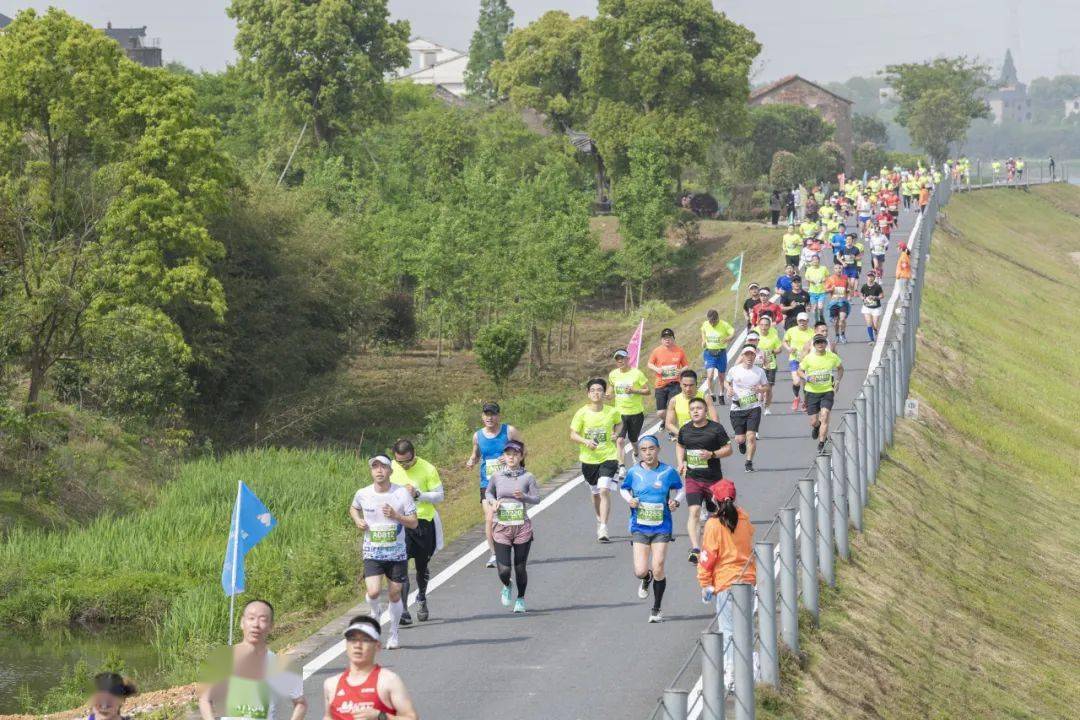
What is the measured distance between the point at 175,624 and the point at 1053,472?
19.2 meters

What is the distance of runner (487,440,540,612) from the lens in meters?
15.7

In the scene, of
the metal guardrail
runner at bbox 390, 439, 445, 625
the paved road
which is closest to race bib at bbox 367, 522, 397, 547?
runner at bbox 390, 439, 445, 625

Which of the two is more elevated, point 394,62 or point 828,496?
point 394,62

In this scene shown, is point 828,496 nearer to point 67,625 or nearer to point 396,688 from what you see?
point 396,688

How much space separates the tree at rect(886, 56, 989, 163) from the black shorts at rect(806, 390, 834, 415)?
97.0 meters

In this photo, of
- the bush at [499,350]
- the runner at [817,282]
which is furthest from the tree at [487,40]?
the runner at [817,282]

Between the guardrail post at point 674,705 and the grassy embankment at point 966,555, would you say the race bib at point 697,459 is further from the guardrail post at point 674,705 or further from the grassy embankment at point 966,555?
the guardrail post at point 674,705

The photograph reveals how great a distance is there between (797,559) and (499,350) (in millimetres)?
36159

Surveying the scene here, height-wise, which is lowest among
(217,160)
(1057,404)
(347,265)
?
(1057,404)

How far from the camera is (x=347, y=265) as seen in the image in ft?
169

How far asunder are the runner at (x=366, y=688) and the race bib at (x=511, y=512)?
6.37m

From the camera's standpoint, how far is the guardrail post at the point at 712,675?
10555mm

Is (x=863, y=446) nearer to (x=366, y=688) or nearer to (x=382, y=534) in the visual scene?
(x=382, y=534)

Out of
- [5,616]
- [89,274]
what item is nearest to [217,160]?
[89,274]
